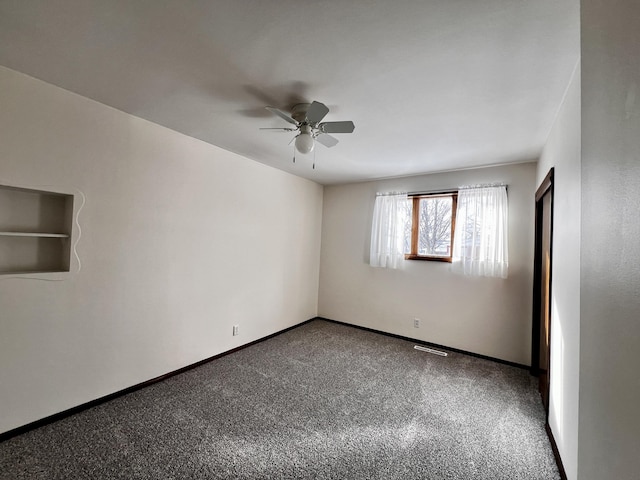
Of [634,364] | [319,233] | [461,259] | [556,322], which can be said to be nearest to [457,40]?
[634,364]

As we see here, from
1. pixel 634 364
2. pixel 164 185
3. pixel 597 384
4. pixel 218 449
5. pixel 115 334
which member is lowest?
pixel 218 449

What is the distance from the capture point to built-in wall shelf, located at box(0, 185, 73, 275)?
6.26 ft

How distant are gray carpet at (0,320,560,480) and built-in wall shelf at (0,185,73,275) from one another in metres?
1.18

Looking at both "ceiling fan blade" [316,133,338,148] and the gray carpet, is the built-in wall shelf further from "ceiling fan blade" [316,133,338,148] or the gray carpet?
"ceiling fan blade" [316,133,338,148]

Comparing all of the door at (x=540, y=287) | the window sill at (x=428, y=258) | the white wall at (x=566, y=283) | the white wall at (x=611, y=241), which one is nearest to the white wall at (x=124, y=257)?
the window sill at (x=428, y=258)

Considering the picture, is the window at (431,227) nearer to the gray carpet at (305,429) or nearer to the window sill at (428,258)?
the window sill at (428,258)

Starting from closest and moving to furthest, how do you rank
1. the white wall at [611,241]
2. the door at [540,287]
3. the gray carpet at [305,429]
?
the white wall at [611,241], the gray carpet at [305,429], the door at [540,287]

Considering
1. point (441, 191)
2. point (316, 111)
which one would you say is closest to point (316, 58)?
point (316, 111)

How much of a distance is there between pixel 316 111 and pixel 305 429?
231cm

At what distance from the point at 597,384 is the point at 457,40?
1.59m

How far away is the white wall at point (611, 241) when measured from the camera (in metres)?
0.58

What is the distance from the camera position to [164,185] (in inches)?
107

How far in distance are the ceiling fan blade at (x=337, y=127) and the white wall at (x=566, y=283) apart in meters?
1.36

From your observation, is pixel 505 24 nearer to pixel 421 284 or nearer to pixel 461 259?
pixel 461 259
